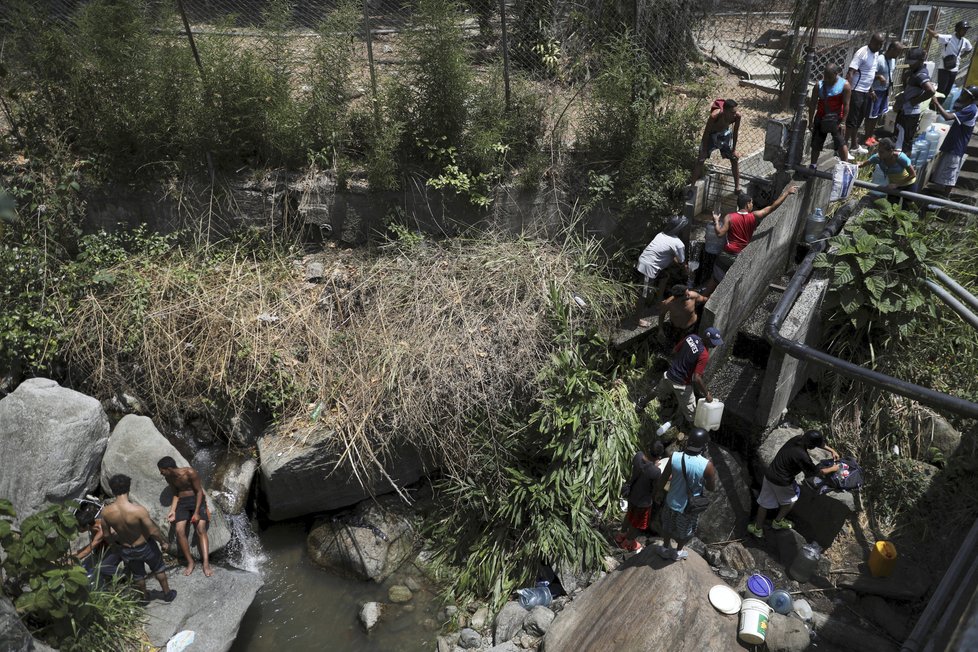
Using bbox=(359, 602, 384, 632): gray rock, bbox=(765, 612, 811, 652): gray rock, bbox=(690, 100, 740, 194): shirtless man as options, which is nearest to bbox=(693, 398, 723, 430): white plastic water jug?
bbox=(765, 612, 811, 652): gray rock

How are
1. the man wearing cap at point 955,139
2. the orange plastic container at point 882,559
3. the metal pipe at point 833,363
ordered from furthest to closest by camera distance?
the man wearing cap at point 955,139
the orange plastic container at point 882,559
the metal pipe at point 833,363

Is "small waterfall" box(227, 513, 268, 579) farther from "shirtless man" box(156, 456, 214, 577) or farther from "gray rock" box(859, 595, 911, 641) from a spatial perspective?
"gray rock" box(859, 595, 911, 641)

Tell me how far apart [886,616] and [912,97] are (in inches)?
229

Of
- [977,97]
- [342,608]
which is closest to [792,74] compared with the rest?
[977,97]

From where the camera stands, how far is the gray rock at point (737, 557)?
6.13 meters

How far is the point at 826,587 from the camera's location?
597cm

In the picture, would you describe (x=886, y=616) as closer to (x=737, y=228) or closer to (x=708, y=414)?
(x=708, y=414)

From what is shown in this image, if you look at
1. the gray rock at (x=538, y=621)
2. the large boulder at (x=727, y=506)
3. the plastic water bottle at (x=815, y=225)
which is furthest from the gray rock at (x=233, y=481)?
the plastic water bottle at (x=815, y=225)

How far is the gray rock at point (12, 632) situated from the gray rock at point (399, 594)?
→ 2.99 m

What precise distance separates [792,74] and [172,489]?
927 cm

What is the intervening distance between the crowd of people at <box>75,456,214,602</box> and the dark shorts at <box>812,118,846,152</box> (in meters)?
7.54

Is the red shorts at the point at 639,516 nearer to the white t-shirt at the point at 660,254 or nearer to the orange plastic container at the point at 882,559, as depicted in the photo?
the orange plastic container at the point at 882,559

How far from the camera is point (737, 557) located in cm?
618

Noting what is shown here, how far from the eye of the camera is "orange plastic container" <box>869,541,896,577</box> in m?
5.83
